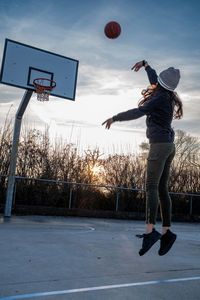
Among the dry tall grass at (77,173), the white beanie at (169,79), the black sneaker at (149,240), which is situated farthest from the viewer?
the dry tall grass at (77,173)

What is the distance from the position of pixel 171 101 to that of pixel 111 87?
5.75m

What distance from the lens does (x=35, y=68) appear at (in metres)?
7.11

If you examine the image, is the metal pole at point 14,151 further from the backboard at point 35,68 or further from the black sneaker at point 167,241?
the black sneaker at point 167,241

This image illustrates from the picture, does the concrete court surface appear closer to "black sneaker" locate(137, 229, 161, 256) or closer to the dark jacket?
"black sneaker" locate(137, 229, 161, 256)

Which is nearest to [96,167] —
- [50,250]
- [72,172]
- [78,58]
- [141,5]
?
[72,172]

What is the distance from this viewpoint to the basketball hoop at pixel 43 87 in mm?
6836

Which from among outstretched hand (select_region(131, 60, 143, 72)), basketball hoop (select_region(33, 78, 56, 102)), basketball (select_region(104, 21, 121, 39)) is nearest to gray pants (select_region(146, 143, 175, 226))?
outstretched hand (select_region(131, 60, 143, 72))

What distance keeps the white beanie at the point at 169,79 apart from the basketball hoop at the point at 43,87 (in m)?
4.73

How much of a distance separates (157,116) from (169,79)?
317 millimetres

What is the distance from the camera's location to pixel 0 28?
692 cm

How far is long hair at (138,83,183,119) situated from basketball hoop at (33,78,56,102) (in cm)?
449

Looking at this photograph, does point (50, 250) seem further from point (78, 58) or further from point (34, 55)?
point (78, 58)

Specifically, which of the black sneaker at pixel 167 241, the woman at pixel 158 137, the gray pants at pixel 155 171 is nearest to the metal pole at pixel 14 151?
the woman at pixel 158 137

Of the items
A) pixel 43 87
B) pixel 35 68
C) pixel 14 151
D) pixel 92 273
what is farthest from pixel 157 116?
pixel 35 68
